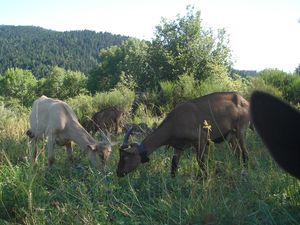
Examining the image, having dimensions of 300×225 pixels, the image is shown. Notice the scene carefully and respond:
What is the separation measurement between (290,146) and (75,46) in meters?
182

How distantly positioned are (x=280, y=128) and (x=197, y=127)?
7.34 m

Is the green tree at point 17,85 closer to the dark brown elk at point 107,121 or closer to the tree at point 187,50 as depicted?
the tree at point 187,50

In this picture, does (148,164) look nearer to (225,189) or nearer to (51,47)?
(225,189)

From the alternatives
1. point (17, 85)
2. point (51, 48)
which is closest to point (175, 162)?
point (17, 85)

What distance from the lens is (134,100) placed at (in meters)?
18.5

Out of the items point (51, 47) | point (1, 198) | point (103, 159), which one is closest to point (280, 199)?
point (1, 198)

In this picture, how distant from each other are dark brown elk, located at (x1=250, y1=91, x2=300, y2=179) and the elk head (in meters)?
6.31

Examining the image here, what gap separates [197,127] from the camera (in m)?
8.48

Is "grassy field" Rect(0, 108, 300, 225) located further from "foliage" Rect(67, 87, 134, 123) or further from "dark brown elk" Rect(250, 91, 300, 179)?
"foliage" Rect(67, 87, 134, 123)

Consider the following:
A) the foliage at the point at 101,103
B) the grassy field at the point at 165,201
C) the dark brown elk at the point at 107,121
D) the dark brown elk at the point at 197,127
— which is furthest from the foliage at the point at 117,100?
the grassy field at the point at 165,201

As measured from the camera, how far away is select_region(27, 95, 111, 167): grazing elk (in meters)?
9.02

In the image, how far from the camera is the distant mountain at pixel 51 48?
506 ft

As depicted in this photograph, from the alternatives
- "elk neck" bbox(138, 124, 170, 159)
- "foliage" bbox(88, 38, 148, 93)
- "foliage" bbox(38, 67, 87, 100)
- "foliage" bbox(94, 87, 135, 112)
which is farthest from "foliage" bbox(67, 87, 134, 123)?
"foliage" bbox(38, 67, 87, 100)

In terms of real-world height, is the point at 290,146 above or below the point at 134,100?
above
